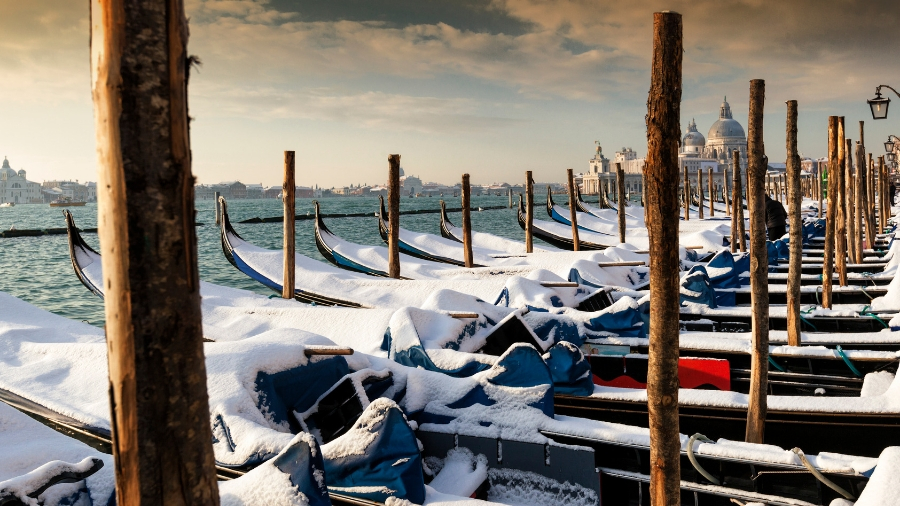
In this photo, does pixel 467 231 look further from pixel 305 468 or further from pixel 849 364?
pixel 305 468

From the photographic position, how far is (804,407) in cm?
432

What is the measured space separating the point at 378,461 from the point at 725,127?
109 m

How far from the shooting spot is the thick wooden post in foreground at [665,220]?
2.41m

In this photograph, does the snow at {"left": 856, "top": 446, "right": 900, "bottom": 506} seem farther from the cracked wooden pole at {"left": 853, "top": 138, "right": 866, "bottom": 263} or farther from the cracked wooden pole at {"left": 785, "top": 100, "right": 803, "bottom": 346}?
the cracked wooden pole at {"left": 853, "top": 138, "right": 866, "bottom": 263}

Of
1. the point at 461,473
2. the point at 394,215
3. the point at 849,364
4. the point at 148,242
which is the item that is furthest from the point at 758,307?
the point at 394,215

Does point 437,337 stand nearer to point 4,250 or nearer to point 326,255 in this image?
point 326,255

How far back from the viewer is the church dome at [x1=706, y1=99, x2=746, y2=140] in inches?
3986

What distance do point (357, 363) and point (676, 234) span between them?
7.18 feet

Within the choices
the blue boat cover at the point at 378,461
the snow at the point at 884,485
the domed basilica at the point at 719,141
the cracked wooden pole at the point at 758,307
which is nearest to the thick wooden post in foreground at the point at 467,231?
Answer: the cracked wooden pole at the point at 758,307

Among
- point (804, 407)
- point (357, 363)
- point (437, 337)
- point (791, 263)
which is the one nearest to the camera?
point (357, 363)

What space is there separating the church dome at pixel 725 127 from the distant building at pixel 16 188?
11391cm

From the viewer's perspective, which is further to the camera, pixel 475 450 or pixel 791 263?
pixel 791 263

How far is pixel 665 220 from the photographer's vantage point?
2.41 metres

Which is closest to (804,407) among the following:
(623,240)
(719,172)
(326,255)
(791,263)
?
(791,263)
